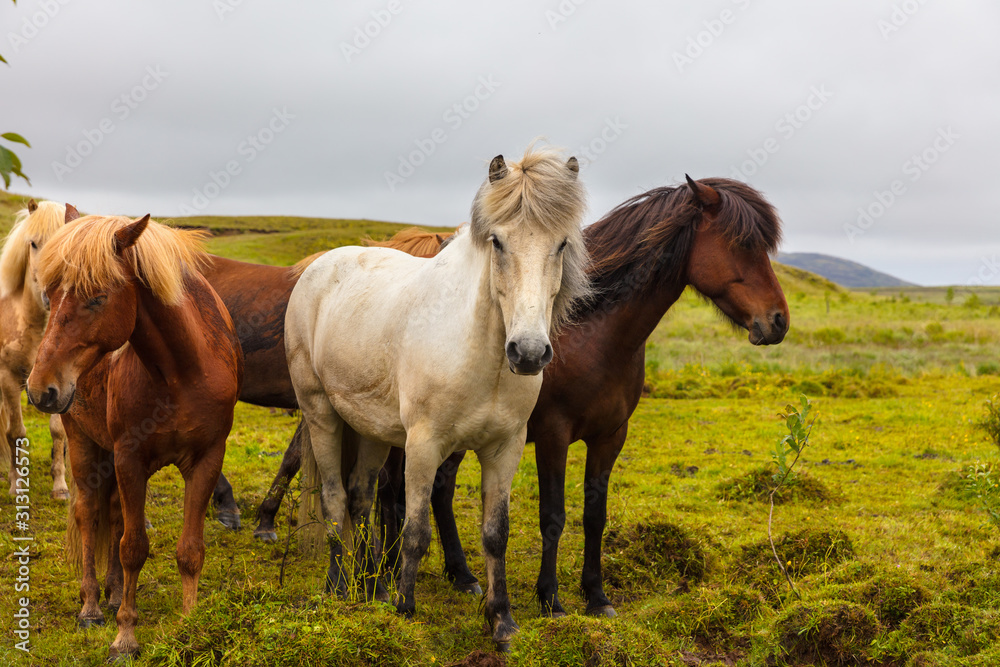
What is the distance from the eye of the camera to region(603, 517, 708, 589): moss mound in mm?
5266

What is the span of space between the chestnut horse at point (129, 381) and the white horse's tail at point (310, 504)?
1.00m

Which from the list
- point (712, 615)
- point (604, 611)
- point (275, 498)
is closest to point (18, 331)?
point (275, 498)

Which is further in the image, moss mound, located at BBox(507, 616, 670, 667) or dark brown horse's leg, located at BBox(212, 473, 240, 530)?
dark brown horse's leg, located at BBox(212, 473, 240, 530)

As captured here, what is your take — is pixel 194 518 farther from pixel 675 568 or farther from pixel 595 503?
pixel 675 568

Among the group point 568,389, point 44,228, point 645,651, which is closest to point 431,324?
point 568,389

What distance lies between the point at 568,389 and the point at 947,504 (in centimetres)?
490

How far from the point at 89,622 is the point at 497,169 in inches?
140

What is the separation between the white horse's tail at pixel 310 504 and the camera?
204 inches

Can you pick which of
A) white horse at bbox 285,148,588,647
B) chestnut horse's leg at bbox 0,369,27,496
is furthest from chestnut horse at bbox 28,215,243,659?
chestnut horse's leg at bbox 0,369,27,496

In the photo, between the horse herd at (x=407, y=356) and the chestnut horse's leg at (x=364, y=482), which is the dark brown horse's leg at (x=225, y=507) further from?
the chestnut horse's leg at (x=364, y=482)

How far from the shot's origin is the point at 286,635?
3.31 m

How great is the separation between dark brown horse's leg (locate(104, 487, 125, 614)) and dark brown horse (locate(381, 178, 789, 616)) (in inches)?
102

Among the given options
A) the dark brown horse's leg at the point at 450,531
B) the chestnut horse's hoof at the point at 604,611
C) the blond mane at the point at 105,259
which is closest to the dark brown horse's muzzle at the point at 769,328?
the chestnut horse's hoof at the point at 604,611

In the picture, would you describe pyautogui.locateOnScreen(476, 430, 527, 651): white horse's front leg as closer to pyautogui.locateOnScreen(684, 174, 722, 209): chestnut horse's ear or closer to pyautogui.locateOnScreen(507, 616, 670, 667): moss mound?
pyautogui.locateOnScreen(507, 616, 670, 667): moss mound
